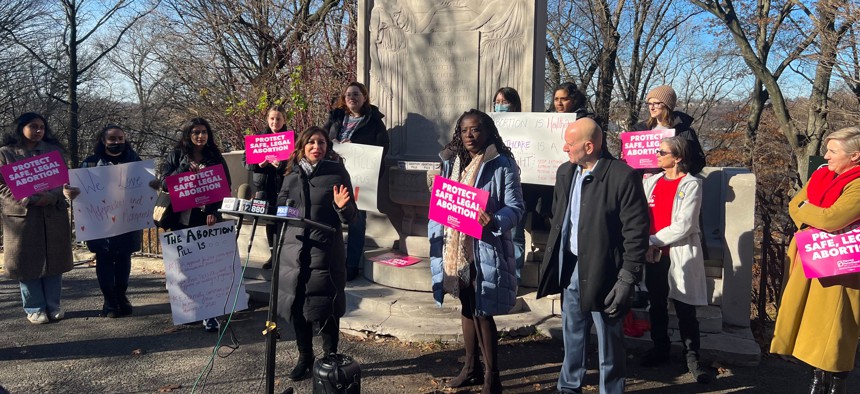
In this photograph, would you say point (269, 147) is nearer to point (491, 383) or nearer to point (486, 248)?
point (486, 248)

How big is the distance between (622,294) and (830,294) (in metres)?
1.42

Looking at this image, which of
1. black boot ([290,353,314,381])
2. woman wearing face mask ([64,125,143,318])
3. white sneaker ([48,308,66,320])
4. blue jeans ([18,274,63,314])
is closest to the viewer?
black boot ([290,353,314,381])

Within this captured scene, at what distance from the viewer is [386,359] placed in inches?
200

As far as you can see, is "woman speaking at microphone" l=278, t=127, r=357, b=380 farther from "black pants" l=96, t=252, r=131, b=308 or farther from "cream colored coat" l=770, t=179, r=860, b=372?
"cream colored coat" l=770, t=179, r=860, b=372

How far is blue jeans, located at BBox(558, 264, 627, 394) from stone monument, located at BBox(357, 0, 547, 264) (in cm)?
286

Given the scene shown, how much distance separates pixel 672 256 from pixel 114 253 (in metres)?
5.03

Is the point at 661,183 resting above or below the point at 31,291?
above

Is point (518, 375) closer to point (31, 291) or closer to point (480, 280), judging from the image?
point (480, 280)

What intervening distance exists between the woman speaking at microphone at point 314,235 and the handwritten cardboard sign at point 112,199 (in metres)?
2.34

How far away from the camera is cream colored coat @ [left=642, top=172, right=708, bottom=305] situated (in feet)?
14.6

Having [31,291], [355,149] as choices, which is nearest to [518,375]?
[355,149]

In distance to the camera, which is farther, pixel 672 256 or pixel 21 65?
pixel 21 65

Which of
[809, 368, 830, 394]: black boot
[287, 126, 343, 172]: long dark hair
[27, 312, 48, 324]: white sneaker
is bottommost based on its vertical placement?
[27, 312, 48, 324]: white sneaker

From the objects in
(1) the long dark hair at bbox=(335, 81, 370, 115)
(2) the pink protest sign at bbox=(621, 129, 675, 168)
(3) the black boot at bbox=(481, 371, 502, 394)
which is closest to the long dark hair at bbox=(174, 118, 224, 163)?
(1) the long dark hair at bbox=(335, 81, 370, 115)
